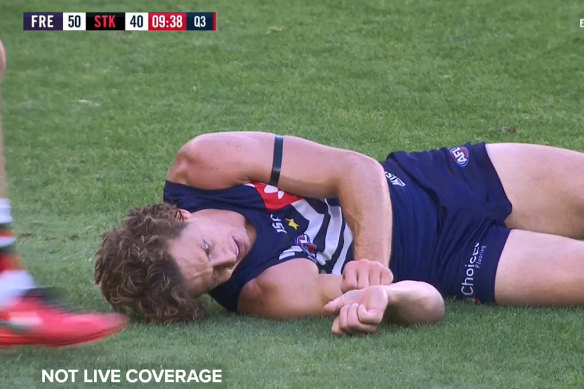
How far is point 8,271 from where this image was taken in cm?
307

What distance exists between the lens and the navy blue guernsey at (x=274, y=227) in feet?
12.7

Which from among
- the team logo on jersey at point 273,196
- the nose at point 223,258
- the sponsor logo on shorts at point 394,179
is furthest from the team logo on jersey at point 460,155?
the nose at point 223,258

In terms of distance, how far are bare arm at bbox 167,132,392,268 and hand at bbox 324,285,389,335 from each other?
425 mm

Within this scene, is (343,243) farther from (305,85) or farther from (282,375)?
(305,85)

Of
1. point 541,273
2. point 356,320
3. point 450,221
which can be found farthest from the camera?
point 450,221

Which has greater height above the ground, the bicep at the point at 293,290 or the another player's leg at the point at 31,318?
the another player's leg at the point at 31,318

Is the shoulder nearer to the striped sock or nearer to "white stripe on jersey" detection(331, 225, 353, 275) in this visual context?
"white stripe on jersey" detection(331, 225, 353, 275)

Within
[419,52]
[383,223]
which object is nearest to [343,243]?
[383,223]

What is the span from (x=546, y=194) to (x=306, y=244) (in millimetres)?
955

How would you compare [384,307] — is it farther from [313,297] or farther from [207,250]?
[207,250]

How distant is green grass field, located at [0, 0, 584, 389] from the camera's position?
128 inches

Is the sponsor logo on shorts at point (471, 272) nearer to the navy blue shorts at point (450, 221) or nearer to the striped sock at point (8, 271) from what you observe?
the navy blue shorts at point (450, 221)

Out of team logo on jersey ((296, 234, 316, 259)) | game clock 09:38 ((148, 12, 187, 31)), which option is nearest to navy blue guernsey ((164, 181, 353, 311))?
team logo on jersey ((296, 234, 316, 259))

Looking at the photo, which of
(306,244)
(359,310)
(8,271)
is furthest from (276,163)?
(8,271)
